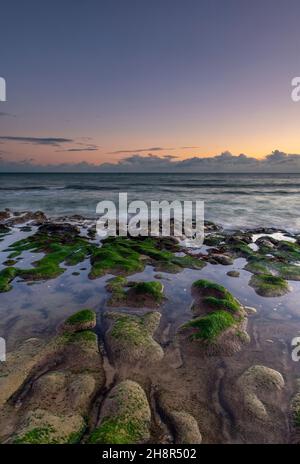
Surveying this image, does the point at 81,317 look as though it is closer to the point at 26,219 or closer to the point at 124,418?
the point at 124,418

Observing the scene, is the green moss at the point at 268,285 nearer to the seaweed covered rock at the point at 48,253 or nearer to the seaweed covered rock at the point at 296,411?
the seaweed covered rock at the point at 296,411

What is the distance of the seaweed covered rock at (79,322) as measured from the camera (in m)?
9.88

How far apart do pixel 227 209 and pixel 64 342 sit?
35.8 m

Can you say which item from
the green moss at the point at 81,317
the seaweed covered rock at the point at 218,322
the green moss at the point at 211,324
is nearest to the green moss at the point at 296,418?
the seaweed covered rock at the point at 218,322

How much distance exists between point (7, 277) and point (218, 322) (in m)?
9.58

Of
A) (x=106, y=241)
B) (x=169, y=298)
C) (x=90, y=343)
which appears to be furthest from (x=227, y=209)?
(x=90, y=343)

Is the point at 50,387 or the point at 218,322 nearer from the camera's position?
the point at 50,387

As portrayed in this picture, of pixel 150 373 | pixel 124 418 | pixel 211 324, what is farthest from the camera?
pixel 211 324

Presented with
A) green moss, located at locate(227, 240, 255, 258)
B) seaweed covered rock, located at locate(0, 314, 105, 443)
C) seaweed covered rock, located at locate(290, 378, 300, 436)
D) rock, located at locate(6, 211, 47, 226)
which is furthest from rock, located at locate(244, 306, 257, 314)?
rock, located at locate(6, 211, 47, 226)

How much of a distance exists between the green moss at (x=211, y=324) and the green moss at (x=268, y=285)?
3.26 meters

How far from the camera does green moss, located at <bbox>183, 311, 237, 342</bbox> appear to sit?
944 centimetres

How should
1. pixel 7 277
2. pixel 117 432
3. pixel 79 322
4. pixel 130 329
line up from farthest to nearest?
Answer: pixel 7 277 < pixel 79 322 < pixel 130 329 < pixel 117 432

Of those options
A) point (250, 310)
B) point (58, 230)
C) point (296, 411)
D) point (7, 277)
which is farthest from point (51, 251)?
point (296, 411)

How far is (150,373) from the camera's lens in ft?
26.0
